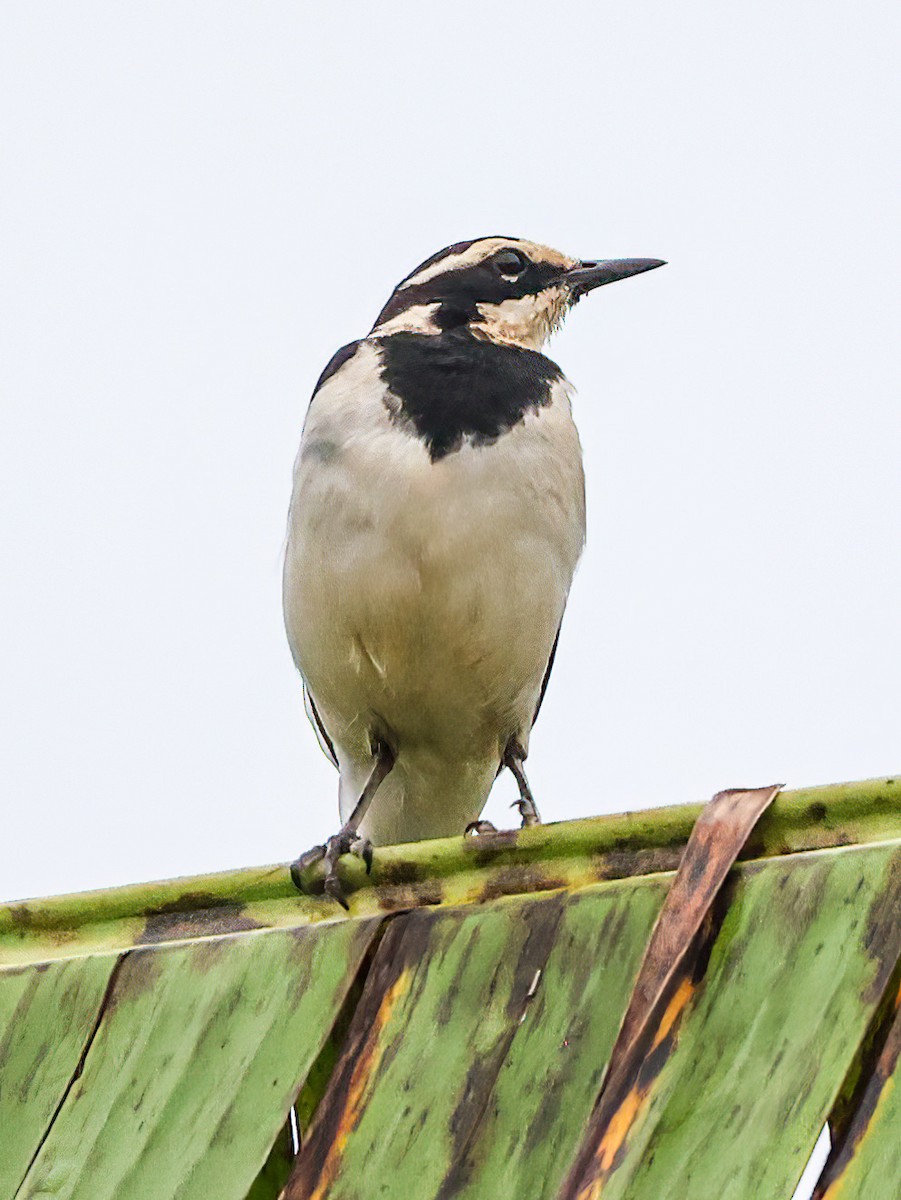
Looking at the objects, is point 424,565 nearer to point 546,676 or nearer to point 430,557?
point 430,557

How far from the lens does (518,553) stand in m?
6.11

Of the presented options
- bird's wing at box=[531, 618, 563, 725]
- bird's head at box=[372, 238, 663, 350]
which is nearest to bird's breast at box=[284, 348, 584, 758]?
bird's wing at box=[531, 618, 563, 725]

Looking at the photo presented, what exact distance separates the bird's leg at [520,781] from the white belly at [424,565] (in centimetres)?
20

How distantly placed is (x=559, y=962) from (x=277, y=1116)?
513mm

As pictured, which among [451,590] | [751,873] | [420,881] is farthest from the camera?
[451,590]

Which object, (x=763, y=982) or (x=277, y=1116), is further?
(x=277, y=1116)

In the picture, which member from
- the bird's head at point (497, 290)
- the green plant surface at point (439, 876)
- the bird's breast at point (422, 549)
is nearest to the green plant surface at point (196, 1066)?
the green plant surface at point (439, 876)

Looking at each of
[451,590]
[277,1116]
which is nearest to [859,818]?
[277,1116]

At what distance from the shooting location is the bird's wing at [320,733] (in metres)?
7.22

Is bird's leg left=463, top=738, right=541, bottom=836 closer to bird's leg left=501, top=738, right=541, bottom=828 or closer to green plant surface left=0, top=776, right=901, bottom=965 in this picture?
bird's leg left=501, top=738, right=541, bottom=828

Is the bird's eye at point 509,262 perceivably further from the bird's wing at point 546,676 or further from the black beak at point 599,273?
the bird's wing at point 546,676

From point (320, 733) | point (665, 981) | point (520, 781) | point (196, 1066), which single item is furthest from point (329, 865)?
point (320, 733)

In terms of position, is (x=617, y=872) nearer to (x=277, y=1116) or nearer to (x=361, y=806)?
(x=277, y=1116)

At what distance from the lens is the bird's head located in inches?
279
